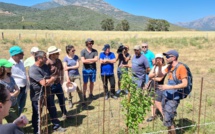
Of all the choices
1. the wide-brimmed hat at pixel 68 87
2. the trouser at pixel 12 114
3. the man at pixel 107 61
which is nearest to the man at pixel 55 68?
the wide-brimmed hat at pixel 68 87

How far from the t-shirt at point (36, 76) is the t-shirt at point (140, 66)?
2.31 metres

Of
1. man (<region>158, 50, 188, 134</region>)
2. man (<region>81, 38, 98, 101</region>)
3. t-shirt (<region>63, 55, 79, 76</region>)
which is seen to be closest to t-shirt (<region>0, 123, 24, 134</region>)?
man (<region>158, 50, 188, 134</region>)

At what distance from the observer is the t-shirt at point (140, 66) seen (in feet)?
19.2

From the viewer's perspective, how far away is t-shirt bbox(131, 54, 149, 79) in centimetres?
586

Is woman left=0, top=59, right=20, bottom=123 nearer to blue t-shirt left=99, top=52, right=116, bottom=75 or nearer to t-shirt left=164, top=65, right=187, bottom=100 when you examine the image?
t-shirt left=164, top=65, right=187, bottom=100

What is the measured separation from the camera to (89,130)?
17.2 ft

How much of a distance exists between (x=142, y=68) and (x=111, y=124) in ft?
5.45

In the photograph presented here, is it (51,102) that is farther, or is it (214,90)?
(214,90)

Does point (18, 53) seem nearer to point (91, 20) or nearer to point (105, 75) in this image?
point (105, 75)

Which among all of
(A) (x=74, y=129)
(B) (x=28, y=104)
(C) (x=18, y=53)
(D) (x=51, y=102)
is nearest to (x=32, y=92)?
(D) (x=51, y=102)

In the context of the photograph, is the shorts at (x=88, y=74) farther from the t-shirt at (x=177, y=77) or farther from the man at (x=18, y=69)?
the t-shirt at (x=177, y=77)

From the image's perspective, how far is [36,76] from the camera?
454cm

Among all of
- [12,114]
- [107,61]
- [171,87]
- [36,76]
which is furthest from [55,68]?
[171,87]

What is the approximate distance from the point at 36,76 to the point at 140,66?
2701mm
